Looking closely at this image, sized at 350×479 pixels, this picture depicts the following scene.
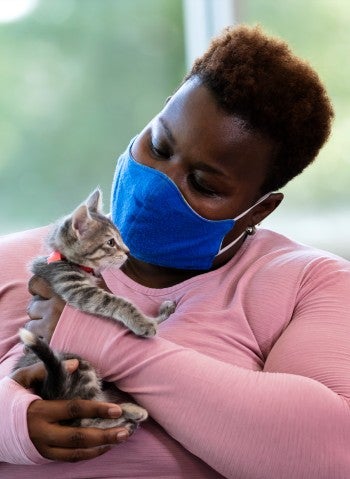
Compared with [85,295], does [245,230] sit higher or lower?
higher

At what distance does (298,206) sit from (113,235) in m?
1.54

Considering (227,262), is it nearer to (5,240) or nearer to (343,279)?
(343,279)

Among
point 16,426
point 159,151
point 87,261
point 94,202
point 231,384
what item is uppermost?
point 159,151

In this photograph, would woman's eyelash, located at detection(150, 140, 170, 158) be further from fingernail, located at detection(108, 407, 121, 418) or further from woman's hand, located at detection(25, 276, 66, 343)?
fingernail, located at detection(108, 407, 121, 418)

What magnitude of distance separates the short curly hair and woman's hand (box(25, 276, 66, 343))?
52 cm

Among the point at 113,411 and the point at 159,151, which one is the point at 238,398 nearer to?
the point at 113,411

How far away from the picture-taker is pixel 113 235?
4.98ft

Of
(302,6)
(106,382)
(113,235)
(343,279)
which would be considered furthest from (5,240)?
(302,6)

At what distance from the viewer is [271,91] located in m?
1.53

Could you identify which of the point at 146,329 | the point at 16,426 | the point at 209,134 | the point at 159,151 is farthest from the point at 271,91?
the point at 16,426

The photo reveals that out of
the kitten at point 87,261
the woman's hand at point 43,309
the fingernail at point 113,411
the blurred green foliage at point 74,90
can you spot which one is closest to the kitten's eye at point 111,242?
the kitten at point 87,261

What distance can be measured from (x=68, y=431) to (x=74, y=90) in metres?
1.79

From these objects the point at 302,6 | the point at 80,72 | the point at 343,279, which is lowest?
the point at 343,279

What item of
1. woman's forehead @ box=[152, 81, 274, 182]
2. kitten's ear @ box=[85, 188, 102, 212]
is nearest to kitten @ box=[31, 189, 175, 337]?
kitten's ear @ box=[85, 188, 102, 212]
